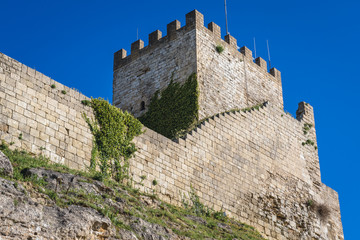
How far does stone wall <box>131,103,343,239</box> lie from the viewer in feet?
54.3

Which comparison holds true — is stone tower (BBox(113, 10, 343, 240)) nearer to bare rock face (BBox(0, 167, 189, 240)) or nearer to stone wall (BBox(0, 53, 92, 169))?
stone wall (BBox(0, 53, 92, 169))

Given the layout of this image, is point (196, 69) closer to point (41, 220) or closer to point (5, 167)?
point (5, 167)

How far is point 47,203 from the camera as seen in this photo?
395 inches

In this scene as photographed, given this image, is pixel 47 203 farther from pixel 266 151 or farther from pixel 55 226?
pixel 266 151

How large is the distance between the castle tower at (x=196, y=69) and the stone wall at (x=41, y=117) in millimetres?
6189

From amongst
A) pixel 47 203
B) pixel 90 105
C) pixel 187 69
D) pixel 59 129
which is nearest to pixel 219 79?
pixel 187 69

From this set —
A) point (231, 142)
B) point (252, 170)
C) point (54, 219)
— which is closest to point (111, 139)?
point (231, 142)

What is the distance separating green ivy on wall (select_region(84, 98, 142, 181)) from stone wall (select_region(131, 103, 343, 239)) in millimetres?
340

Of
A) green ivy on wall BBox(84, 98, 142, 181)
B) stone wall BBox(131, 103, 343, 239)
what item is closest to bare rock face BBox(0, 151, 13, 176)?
green ivy on wall BBox(84, 98, 142, 181)

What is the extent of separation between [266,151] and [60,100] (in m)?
8.41

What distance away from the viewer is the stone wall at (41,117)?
44.3ft

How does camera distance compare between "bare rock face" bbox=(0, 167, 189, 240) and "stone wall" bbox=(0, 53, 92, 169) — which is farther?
"stone wall" bbox=(0, 53, 92, 169)

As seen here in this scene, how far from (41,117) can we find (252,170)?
7907 mm

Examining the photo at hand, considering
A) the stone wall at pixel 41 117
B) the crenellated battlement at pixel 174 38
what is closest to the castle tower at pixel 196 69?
the crenellated battlement at pixel 174 38
